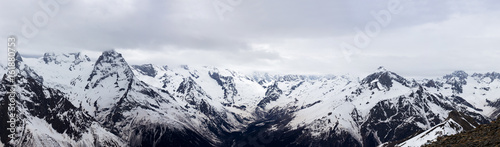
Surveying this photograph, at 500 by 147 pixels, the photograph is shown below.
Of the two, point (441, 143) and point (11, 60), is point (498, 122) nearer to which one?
point (441, 143)

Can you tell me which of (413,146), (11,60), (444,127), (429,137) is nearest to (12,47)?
(11,60)

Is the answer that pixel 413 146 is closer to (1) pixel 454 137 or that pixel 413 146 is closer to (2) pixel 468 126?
(2) pixel 468 126

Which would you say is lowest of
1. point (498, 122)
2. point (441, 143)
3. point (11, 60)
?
point (441, 143)

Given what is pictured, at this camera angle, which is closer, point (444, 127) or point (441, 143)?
point (441, 143)

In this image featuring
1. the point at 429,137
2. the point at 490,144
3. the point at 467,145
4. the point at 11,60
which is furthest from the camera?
the point at 429,137

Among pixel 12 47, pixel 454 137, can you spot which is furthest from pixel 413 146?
pixel 12 47

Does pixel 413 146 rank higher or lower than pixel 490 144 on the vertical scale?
lower

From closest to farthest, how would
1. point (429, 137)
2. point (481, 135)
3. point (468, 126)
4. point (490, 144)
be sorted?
point (490, 144), point (481, 135), point (429, 137), point (468, 126)

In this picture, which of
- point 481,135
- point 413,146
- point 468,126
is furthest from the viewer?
point 468,126

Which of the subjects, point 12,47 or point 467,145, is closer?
point 467,145
